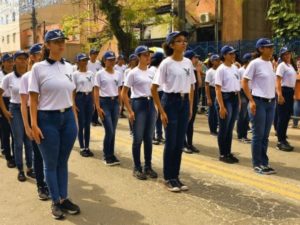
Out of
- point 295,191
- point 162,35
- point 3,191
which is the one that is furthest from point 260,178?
point 162,35

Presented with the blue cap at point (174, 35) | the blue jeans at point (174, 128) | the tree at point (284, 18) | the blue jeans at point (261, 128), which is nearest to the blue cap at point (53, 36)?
the blue cap at point (174, 35)

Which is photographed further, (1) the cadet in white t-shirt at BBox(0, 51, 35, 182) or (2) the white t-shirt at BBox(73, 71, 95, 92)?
(2) the white t-shirt at BBox(73, 71, 95, 92)

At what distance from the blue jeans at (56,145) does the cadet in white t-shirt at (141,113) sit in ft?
5.89

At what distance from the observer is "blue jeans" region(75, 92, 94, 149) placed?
8680 millimetres

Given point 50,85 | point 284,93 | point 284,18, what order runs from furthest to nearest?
point 284,18 → point 284,93 → point 50,85

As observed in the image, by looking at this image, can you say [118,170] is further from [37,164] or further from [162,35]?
[162,35]

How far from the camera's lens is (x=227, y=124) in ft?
25.7

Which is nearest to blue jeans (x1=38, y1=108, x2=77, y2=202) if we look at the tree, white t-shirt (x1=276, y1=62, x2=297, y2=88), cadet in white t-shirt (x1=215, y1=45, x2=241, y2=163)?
cadet in white t-shirt (x1=215, y1=45, x2=241, y2=163)

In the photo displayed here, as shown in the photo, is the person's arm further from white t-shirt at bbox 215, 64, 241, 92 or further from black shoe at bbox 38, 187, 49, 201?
white t-shirt at bbox 215, 64, 241, 92

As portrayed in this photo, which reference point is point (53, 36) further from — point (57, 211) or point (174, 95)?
point (57, 211)

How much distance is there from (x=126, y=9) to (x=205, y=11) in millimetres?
4412

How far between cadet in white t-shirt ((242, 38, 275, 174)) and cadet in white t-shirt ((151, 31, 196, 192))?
120 centimetres

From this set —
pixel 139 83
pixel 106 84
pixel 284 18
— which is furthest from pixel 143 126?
pixel 284 18

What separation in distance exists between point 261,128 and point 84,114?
136 inches
